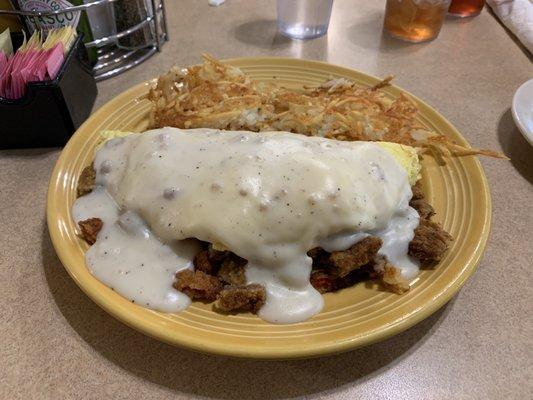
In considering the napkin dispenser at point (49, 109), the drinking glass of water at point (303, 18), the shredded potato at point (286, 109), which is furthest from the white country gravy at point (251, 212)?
the drinking glass of water at point (303, 18)

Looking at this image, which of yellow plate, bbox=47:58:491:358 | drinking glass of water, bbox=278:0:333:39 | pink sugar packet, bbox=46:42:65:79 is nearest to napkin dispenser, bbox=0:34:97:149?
pink sugar packet, bbox=46:42:65:79

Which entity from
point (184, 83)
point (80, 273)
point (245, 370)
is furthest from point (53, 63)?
point (245, 370)

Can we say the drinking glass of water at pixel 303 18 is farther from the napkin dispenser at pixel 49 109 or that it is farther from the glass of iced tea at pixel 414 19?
the napkin dispenser at pixel 49 109

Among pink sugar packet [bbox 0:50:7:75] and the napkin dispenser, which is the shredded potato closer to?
the napkin dispenser

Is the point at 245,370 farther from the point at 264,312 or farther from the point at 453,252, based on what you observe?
the point at 453,252

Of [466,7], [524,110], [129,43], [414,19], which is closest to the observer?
[524,110]

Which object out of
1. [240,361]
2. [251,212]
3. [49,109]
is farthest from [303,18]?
[240,361]

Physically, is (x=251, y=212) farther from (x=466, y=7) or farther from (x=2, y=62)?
(x=466, y=7)
